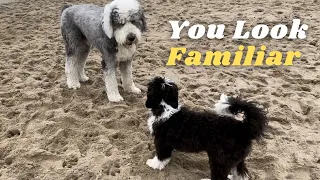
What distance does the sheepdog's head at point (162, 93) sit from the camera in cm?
277

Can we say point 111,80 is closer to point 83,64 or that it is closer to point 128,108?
point 128,108

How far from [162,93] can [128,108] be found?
1179mm

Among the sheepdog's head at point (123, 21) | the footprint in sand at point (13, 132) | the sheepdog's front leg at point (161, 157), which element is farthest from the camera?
the sheepdog's head at point (123, 21)

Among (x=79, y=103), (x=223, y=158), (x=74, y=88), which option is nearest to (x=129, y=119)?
(x=79, y=103)

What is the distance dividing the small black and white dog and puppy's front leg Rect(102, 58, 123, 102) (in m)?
1.18

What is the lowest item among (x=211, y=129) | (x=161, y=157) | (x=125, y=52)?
(x=161, y=157)

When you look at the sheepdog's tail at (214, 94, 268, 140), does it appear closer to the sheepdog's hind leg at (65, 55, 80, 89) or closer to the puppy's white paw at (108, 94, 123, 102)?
the puppy's white paw at (108, 94, 123, 102)

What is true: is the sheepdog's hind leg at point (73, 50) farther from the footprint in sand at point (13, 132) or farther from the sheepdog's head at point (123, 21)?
the footprint in sand at point (13, 132)

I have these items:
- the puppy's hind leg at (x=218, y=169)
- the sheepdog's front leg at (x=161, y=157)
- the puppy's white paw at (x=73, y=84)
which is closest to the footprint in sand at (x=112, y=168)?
the sheepdog's front leg at (x=161, y=157)

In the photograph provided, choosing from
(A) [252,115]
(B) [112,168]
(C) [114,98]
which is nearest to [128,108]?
(C) [114,98]

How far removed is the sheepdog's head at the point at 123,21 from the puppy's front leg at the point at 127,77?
44cm

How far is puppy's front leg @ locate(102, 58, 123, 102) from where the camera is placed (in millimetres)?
3898

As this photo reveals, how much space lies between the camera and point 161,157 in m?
2.95

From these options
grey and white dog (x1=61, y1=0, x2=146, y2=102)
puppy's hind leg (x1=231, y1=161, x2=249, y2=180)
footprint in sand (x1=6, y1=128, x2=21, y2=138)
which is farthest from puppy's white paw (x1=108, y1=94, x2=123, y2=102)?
puppy's hind leg (x1=231, y1=161, x2=249, y2=180)
